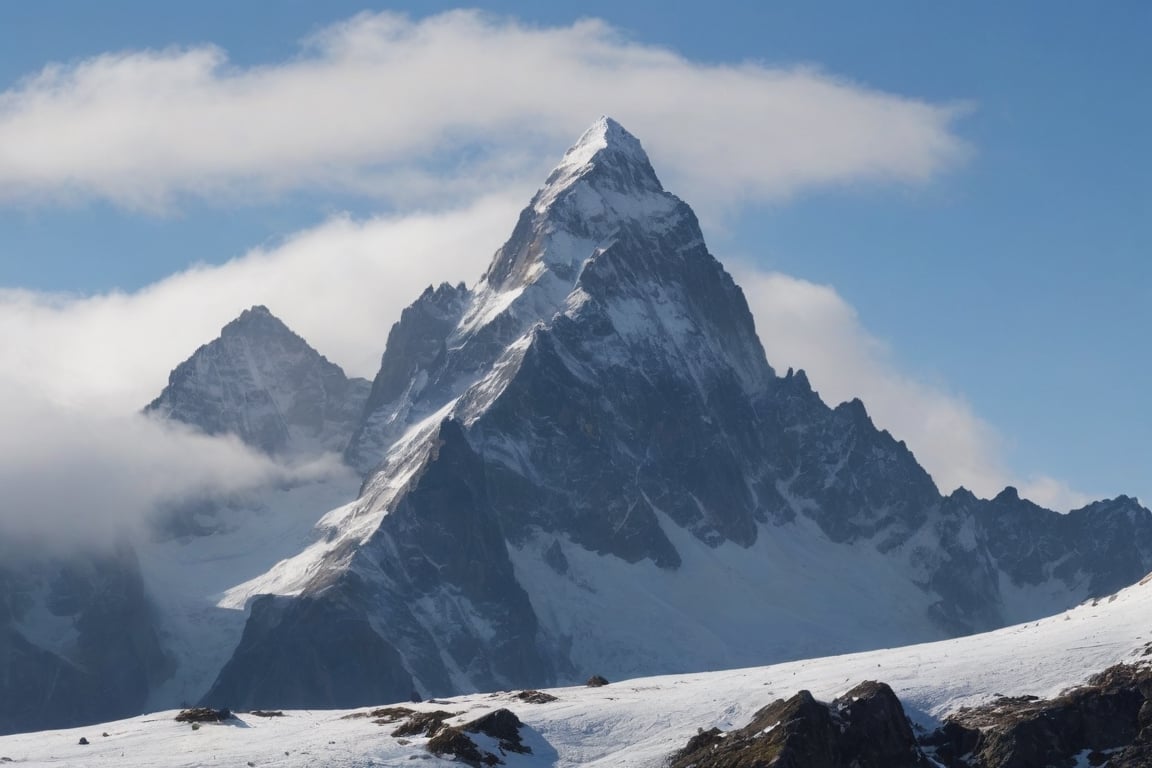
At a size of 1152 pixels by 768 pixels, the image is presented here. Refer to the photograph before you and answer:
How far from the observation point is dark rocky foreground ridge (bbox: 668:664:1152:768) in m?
157

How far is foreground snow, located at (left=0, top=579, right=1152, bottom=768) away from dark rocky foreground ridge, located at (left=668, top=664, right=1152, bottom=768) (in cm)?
289

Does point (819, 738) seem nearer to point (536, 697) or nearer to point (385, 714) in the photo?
point (536, 697)

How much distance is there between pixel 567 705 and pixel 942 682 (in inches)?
1116

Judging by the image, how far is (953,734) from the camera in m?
164

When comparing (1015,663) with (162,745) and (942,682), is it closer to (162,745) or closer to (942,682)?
(942,682)

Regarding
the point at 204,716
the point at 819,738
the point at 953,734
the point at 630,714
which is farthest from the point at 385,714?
the point at 953,734

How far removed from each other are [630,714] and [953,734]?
24.3 m

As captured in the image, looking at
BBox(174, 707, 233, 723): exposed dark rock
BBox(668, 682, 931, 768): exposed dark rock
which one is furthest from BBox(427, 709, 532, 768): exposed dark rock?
BBox(174, 707, 233, 723): exposed dark rock

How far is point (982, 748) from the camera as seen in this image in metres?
161

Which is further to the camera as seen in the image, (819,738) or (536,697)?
(536,697)

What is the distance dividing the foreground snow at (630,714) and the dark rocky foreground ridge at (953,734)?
2895 millimetres

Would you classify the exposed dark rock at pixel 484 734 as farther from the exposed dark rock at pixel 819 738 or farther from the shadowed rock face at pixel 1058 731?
the shadowed rock face at pixel 1058 731

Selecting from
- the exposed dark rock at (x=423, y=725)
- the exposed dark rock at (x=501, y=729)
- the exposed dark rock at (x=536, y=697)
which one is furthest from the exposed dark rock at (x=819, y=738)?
the exposed dark rock at (x=536, y=697)

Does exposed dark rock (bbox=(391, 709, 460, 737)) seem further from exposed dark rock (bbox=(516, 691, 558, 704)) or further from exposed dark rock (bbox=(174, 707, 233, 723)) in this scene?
exposed dark rock (bbox=(174, 707, 233, 723))
